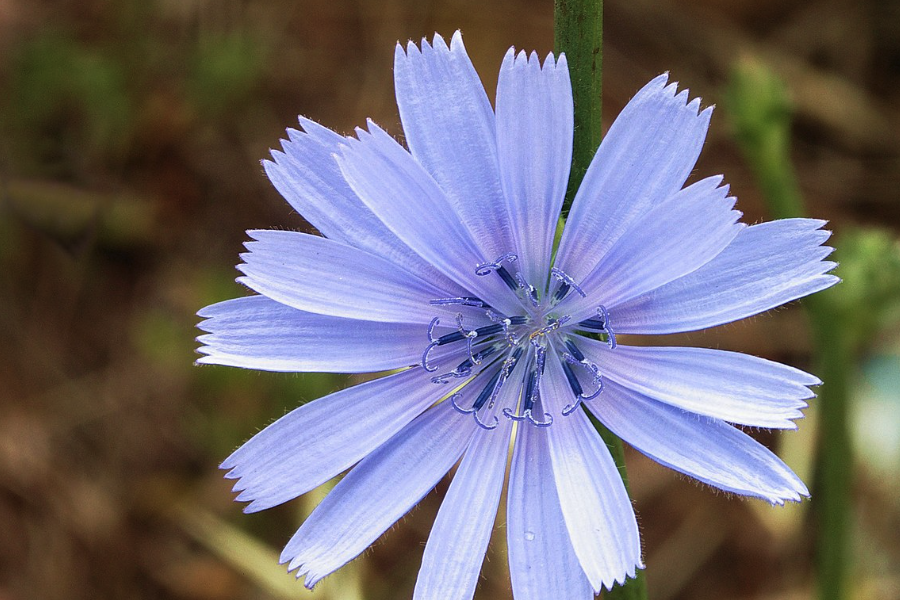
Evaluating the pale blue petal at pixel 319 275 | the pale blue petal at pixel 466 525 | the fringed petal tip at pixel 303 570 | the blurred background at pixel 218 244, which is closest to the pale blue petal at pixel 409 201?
the pale blue petal at pixel 319 275

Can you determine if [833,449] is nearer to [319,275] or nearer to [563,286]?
[563,286]

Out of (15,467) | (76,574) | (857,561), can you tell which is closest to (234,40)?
(15,467)

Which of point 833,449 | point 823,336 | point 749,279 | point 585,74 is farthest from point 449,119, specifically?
point 833,449

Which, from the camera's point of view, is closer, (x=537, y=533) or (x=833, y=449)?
(x=537, y=533)

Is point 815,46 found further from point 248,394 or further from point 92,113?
point 92,113

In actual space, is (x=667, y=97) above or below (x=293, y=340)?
above

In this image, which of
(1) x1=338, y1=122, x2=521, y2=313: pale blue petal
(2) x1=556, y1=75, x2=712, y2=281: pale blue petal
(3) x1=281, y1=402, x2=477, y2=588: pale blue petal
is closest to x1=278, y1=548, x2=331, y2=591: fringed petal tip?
(3) x1=281, y1=402, x2=477, y2=588: pale blue petal
